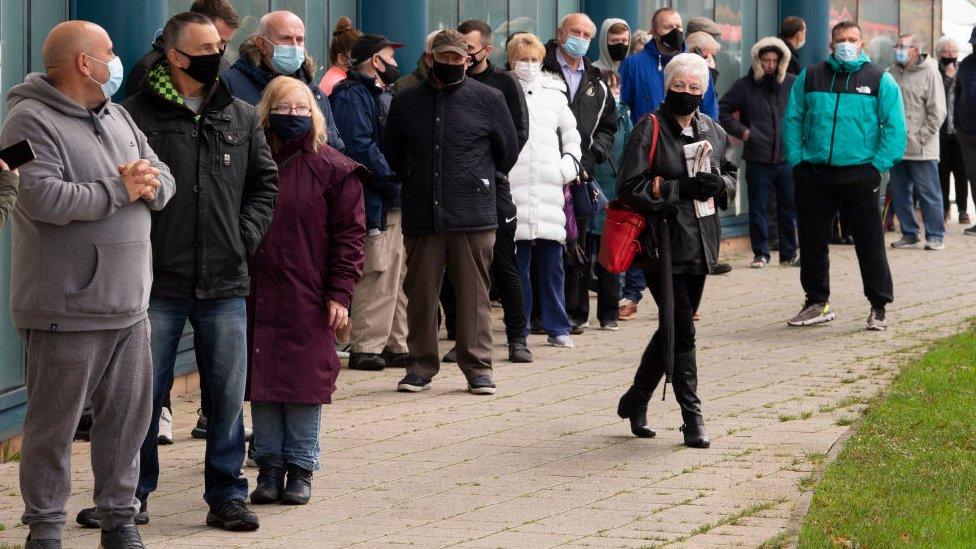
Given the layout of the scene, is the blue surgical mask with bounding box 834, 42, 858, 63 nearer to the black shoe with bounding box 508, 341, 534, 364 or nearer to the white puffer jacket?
the white puffer jacket

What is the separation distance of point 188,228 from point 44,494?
117 centimetres

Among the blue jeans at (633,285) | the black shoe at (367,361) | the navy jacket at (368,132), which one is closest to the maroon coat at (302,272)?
the navy jacket at (368,132)

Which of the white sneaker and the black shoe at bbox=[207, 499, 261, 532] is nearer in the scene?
the black shoe at bbox=[207, 499, 261, 532]

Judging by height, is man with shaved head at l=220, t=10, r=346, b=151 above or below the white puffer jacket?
above

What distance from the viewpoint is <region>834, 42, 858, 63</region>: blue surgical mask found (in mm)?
12648

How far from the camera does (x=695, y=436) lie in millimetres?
8594

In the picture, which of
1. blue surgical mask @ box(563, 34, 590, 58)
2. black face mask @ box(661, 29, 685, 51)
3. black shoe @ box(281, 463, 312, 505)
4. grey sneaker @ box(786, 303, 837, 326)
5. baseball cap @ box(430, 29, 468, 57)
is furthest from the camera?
black face mask @ box(661, 29, 685, 51)

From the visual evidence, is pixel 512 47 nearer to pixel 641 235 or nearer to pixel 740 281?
pixel 641 235

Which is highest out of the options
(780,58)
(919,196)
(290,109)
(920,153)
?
(780,58)

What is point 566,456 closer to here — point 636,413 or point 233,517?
point 636,413

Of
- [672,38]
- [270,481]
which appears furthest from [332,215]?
[672,38]

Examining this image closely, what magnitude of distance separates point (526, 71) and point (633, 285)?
105 inches

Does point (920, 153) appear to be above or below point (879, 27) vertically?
below

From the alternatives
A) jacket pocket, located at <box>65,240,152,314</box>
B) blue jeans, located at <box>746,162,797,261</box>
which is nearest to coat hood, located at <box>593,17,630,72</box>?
blue jeans, located at <box>746,162,797,261</box>
